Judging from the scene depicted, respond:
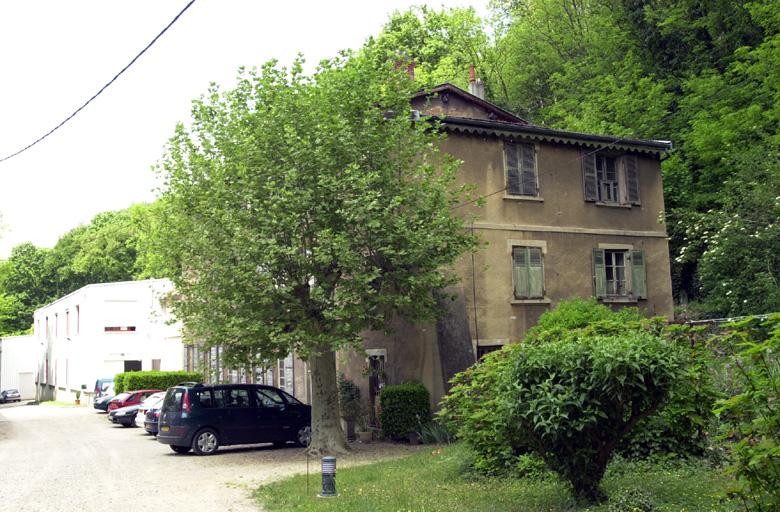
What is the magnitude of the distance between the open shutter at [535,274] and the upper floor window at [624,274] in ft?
7.93

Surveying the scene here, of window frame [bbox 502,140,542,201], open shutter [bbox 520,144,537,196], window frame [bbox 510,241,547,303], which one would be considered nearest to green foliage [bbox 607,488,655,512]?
window frame [bbox 510,241,547,303]

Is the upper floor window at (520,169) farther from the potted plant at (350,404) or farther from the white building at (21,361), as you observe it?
the white building at (21,361)

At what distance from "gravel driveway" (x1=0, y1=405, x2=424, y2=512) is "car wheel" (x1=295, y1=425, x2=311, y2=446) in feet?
1.68

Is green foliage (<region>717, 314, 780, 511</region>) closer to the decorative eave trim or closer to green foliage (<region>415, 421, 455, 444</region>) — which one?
green foliage (<region>415, 421, 455, 444</region>)

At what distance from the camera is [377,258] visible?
19047 millimetres

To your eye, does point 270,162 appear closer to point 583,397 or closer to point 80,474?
point 80,474

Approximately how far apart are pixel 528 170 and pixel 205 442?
11.8m

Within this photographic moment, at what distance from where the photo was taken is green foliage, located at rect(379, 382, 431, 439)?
20.7m

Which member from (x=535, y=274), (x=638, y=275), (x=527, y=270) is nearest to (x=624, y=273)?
(x=638, y=275)

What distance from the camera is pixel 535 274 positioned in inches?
933

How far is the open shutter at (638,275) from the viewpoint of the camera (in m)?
25.4

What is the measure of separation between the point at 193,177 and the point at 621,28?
84.3 feet

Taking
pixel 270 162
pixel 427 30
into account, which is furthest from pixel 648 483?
pixel 427 30

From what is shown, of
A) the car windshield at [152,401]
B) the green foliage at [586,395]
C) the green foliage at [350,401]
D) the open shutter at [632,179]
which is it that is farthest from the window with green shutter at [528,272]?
the green foliage at [586,395]
